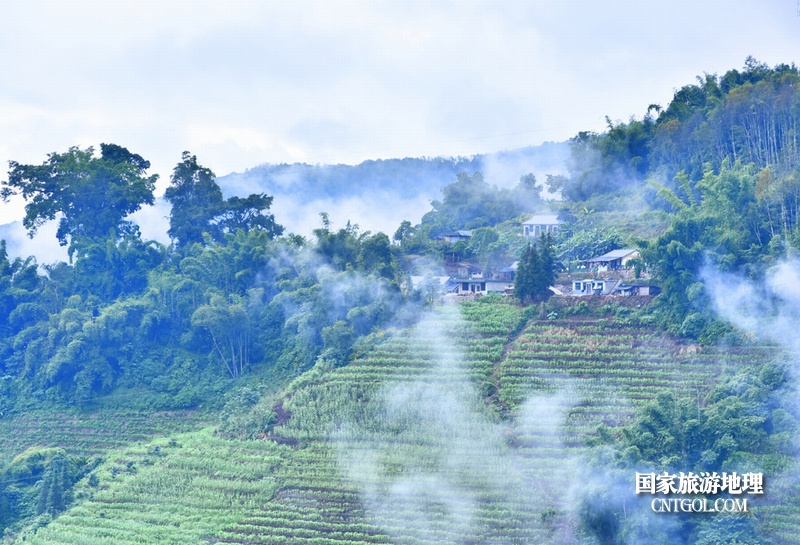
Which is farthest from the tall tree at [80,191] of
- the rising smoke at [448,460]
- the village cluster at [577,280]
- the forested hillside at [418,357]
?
the rising smoke at [448,460]

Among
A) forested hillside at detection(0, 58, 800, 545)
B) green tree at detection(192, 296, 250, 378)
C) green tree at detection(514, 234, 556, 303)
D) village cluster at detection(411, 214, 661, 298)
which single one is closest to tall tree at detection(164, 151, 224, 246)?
forested hillside at detection(0, 58, 800, 545)

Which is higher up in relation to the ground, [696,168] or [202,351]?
[696,168]

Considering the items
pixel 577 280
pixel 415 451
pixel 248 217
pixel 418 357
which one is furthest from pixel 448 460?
pixel 248 217

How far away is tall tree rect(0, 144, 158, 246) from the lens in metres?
40.5

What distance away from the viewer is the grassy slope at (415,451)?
24078 millimetres

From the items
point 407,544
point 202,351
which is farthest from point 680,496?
point 202,351

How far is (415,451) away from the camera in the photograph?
26.4m

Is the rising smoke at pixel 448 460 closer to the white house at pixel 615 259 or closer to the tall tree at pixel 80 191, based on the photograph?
the white house at pixel 615 259

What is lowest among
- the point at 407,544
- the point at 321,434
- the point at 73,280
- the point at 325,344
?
the point at 407,544

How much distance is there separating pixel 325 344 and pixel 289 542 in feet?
29.8

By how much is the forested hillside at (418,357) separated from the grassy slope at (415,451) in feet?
0.24

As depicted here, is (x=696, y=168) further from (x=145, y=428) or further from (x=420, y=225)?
(x=145, y=428)

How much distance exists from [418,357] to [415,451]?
14.4ft

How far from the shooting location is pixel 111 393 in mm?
34781
